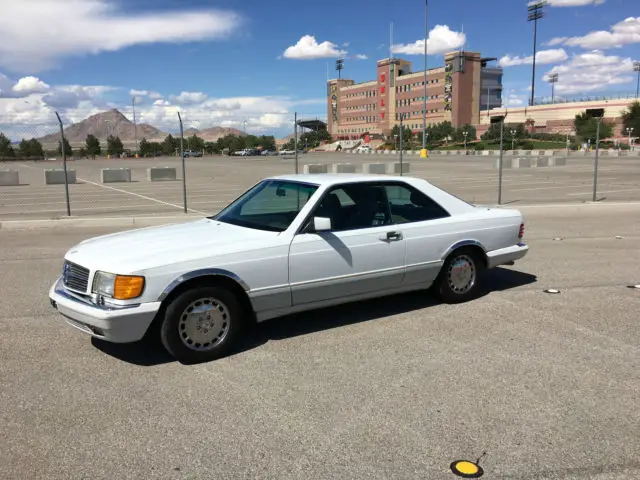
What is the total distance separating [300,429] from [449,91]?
142 meters

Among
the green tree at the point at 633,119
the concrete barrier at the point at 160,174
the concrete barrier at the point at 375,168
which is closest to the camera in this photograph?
the concrete barrier at the point at 160,174

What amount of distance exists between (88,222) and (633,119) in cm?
10356

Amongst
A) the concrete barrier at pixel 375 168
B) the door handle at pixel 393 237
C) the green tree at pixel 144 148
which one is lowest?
the door handle at pixel 393 237

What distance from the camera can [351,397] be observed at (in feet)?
12.6

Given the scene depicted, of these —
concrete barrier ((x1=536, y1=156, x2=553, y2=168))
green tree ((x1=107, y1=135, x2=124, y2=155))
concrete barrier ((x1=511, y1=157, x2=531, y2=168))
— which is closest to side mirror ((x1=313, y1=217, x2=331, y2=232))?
concrete barrier ((x1=511, y1=157, x2=531, y2=168))

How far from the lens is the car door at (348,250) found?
483 cm

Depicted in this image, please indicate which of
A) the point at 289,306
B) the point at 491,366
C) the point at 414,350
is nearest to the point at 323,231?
the point at 289,306

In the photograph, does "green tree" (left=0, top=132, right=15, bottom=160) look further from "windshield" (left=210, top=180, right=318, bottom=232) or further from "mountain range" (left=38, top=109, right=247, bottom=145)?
"windshield" (left=210, top=180, right=318, bottom=232)

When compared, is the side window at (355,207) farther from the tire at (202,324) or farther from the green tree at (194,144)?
the green tree at (194,144)

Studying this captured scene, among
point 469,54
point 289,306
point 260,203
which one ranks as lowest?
point 289,306

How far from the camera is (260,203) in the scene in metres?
5.55

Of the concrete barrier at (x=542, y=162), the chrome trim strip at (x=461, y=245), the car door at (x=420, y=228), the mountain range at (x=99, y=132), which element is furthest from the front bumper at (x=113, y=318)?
the concrete barrier at (x=542, y=162)

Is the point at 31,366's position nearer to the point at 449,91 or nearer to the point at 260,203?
the point at 260,203

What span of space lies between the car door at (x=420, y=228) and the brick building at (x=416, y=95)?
395 feet
